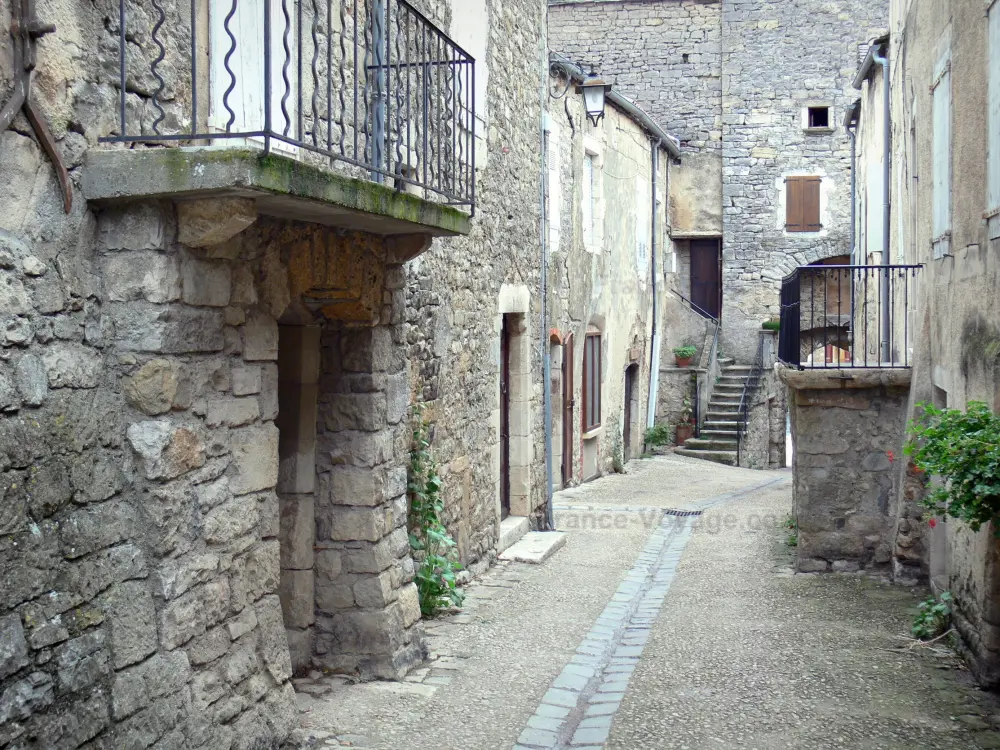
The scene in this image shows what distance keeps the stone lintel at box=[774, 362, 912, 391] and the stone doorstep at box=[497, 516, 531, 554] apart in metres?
A: 2.95

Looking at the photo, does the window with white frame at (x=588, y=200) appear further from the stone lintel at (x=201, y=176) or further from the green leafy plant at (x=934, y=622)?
the stone lintel at (x=201, y=176)

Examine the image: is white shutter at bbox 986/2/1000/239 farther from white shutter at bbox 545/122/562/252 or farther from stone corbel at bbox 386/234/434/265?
white shutter at bbox 545/122/562/252

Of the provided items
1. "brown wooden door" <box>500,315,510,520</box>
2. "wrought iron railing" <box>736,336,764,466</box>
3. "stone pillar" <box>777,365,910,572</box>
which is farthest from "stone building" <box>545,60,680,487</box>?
"stone pillar" <box>777,365,910,572</box>

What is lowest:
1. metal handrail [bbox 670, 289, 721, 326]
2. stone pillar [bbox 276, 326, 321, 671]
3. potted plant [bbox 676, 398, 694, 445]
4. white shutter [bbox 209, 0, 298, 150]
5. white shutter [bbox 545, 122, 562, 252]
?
potted plant [bbox 676, 398, 694, 445]

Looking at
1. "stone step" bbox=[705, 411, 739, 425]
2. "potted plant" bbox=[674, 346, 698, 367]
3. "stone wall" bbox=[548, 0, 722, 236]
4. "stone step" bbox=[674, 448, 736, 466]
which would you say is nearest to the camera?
"stone step" bbox=[674, 448, 736, 466]

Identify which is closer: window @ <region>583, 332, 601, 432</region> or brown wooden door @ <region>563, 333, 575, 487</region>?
brown wooden door @ <region>563, 333, 575, 487</region>

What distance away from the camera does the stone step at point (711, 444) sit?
19681 millimetres

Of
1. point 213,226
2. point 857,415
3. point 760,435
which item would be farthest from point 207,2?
point 760,435

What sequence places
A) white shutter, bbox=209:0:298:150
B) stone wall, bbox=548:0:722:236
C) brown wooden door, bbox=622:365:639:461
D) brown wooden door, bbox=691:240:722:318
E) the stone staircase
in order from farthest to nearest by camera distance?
brown wooden door, bbox=691:240:722:318, stone wall, bbox=548:0:722:236, the stone staircase, brown wooden door, bbox=622:365:639:461, white shutter, bbox=209:0:298:150

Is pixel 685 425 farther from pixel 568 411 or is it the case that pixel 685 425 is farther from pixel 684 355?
pixel 568 411

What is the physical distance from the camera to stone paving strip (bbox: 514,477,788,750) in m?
5.48

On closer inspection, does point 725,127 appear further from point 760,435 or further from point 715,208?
point 760,435

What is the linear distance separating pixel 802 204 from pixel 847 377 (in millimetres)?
14915

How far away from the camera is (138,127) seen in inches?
157
